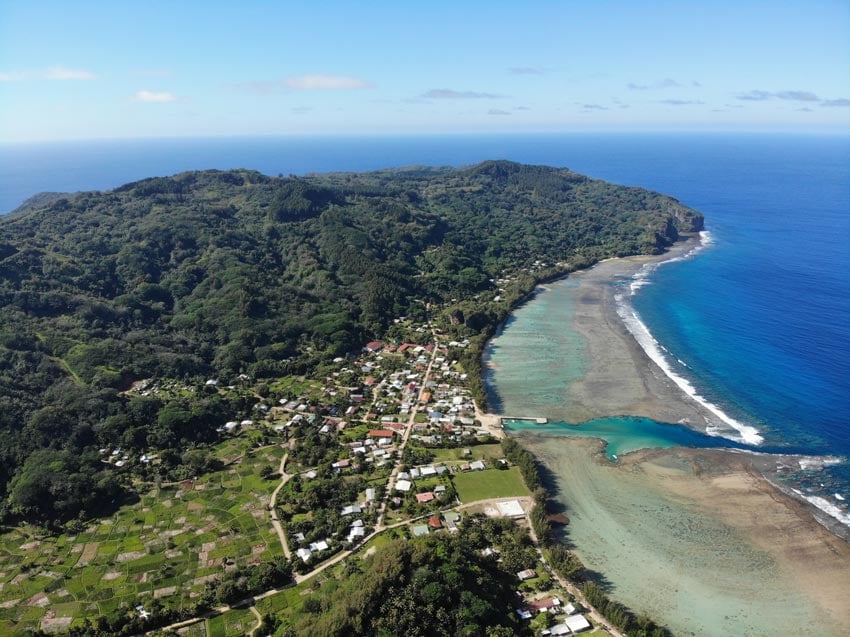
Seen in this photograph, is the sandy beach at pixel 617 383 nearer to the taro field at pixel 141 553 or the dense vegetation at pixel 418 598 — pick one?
the dense vegetation at pixel 418 598

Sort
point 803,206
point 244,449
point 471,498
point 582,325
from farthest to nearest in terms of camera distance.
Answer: point 803,206 < point 582,325 < point 244,449 < point 471,498

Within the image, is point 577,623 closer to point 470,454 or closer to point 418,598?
point 418,598

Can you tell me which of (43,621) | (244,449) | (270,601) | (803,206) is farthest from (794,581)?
(803,206)

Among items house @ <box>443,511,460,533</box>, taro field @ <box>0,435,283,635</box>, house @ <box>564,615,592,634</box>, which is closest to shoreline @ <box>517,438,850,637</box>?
house @ <box>564,615,592,634</box>

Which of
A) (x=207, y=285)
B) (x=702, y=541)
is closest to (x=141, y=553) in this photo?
(x=702, y=541)

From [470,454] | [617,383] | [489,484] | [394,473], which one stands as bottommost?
[489,484]

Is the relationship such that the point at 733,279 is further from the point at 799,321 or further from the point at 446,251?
the point at 446,251
